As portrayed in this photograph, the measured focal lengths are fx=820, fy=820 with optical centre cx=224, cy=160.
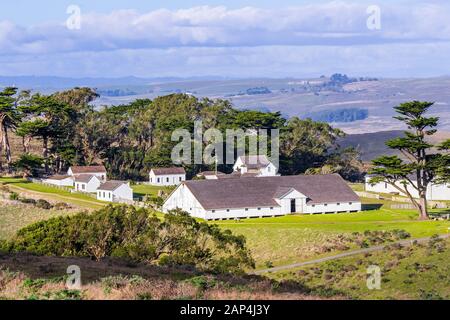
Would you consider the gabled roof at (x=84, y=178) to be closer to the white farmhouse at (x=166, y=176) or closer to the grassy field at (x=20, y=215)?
the white farmhouse at (x=166, y=176)

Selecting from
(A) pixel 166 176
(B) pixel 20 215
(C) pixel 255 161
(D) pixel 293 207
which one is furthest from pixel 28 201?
(C) pixel 255 161

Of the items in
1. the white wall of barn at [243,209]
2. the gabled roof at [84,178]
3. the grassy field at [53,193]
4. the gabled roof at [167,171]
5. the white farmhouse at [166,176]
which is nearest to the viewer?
the white wall of barn at [243,209]

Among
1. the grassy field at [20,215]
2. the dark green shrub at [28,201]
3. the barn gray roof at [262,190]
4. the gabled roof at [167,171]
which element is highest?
the gabled roof at [167,171]

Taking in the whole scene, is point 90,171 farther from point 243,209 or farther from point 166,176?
point 243,209

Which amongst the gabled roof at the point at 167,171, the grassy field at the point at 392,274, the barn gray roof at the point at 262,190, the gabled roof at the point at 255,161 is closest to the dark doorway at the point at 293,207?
the barn gray roof at the point at 262,190

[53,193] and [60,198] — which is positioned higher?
[53,193]
